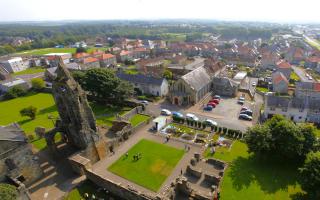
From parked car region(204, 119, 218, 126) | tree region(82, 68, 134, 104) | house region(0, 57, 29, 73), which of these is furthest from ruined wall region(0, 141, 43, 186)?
house region(0, 57, 29, 73)

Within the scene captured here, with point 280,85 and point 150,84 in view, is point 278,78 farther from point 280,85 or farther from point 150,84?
point 150,84

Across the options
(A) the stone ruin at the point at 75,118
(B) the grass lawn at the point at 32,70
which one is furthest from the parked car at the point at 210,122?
(B) the grass lawn at the point at 32,70

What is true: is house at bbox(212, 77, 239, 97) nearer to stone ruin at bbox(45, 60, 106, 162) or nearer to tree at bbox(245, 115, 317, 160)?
tree at bbox(245, 115, 317, 160)

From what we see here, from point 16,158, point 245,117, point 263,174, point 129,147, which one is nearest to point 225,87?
point 245,117

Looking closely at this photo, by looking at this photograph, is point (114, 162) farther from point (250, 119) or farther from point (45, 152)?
point (250, 119)

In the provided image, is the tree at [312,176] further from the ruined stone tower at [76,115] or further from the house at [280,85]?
the house at [280,85]

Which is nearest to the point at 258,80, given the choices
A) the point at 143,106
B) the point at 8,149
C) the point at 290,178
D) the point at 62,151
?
the point at 143,106

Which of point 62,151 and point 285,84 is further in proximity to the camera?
point 285,84
